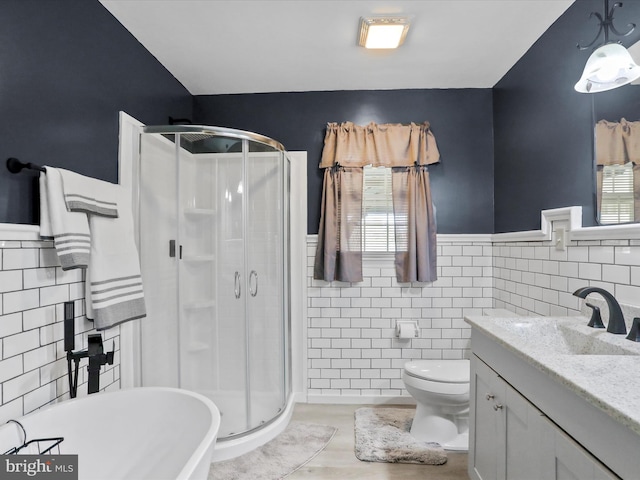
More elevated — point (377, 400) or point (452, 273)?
point (452, 273)

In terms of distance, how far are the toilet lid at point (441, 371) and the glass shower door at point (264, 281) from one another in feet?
2.99

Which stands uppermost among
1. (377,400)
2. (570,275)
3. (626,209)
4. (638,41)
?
(638,41)

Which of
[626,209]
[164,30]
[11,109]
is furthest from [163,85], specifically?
[626,209]

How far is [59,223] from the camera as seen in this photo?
152 centimetres

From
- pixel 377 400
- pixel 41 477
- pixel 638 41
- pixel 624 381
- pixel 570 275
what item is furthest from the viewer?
pixel 377 400

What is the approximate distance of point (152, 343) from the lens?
2.24 metres

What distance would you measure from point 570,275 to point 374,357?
1.54 m

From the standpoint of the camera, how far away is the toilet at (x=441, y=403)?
218 cm

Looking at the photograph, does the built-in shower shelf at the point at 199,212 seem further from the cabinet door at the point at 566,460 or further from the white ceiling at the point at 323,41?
the cabinet door at the point at 566,460

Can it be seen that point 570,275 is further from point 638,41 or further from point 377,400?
point 377,400

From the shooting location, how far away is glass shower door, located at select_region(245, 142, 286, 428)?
2.39 metres

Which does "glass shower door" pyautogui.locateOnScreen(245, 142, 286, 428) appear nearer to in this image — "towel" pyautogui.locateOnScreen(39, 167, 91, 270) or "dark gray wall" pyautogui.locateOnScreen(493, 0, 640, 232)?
"towel" pyautogui.locateOnScreen(39, 167, 91, 270)

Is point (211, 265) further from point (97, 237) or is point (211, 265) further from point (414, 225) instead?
point (414, 225)

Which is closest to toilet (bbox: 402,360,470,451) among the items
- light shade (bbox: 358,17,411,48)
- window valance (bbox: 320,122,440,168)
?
window valance (bbox: 320,122,440,168)
